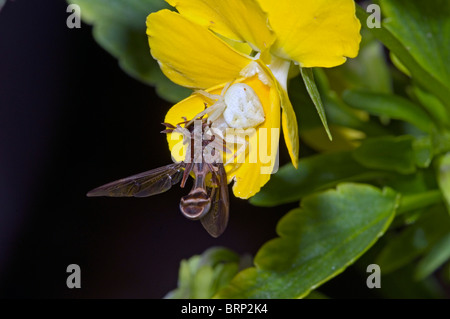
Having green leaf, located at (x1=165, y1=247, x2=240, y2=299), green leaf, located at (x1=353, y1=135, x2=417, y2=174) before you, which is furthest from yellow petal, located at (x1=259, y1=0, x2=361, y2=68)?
green leaf, located at (x1=165, y1=247, x2=240, y2=299)

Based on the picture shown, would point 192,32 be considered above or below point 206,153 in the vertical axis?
above

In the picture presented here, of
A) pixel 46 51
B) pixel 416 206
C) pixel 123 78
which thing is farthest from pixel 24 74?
pixel 416 206

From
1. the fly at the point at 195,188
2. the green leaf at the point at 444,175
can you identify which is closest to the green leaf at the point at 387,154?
the green leaf at the point at 444,175

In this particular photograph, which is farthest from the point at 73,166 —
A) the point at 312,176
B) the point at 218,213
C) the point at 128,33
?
the point at 218,213

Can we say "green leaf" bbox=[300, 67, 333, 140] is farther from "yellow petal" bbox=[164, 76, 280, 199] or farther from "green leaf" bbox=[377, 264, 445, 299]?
"green leaf" bbox=[377, 264, 445, 299]

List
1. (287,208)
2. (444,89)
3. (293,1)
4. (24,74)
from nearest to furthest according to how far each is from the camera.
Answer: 1. (293,1)
2. (444,89)
3. (24,74)
4. (287,208)

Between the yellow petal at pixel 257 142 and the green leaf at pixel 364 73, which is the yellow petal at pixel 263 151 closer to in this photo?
the yellow petal at pixel 257 142

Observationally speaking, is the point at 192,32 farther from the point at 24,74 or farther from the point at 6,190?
the point at 6,190
